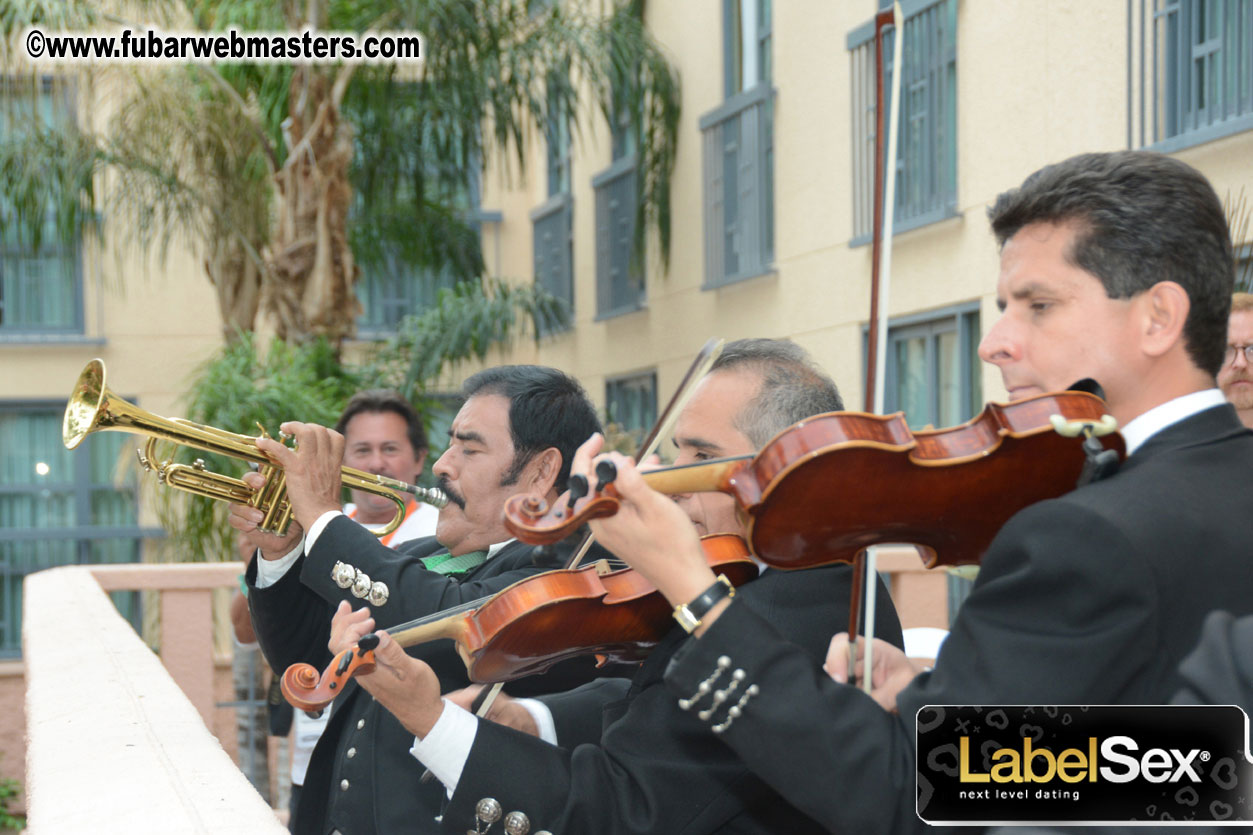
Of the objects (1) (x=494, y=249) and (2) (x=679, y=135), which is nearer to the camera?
(2) (x=679, y=135)

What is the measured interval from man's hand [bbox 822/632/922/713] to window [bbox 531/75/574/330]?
988cm

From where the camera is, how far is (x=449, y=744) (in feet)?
6.19

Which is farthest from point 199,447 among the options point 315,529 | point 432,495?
point 432,495

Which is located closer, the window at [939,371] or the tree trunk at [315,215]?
the window at [939,371]

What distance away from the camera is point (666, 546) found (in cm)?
149

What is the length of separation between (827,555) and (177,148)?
8456mm

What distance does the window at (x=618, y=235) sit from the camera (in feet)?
34.0

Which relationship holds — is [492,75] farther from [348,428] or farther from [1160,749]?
[1160,749]

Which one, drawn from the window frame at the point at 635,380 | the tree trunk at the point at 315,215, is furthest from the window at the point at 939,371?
the tree trunk at the point at 315,215

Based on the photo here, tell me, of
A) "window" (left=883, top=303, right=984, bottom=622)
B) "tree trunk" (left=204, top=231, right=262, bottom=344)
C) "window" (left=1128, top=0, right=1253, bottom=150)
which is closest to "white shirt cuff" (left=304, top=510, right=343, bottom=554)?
"window" (left=1128, top=0, right=1253, bottom=150)

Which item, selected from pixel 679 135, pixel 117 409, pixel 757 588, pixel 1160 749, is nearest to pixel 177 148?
pixel 679 135

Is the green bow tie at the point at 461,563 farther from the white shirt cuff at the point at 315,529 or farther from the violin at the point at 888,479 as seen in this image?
the violin at the point at 888,479

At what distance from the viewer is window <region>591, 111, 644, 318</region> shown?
1036cm

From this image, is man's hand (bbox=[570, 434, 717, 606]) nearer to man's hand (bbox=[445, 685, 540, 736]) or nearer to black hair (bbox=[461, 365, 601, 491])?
man's hand (bbox=[445, 685, 540, 736])
